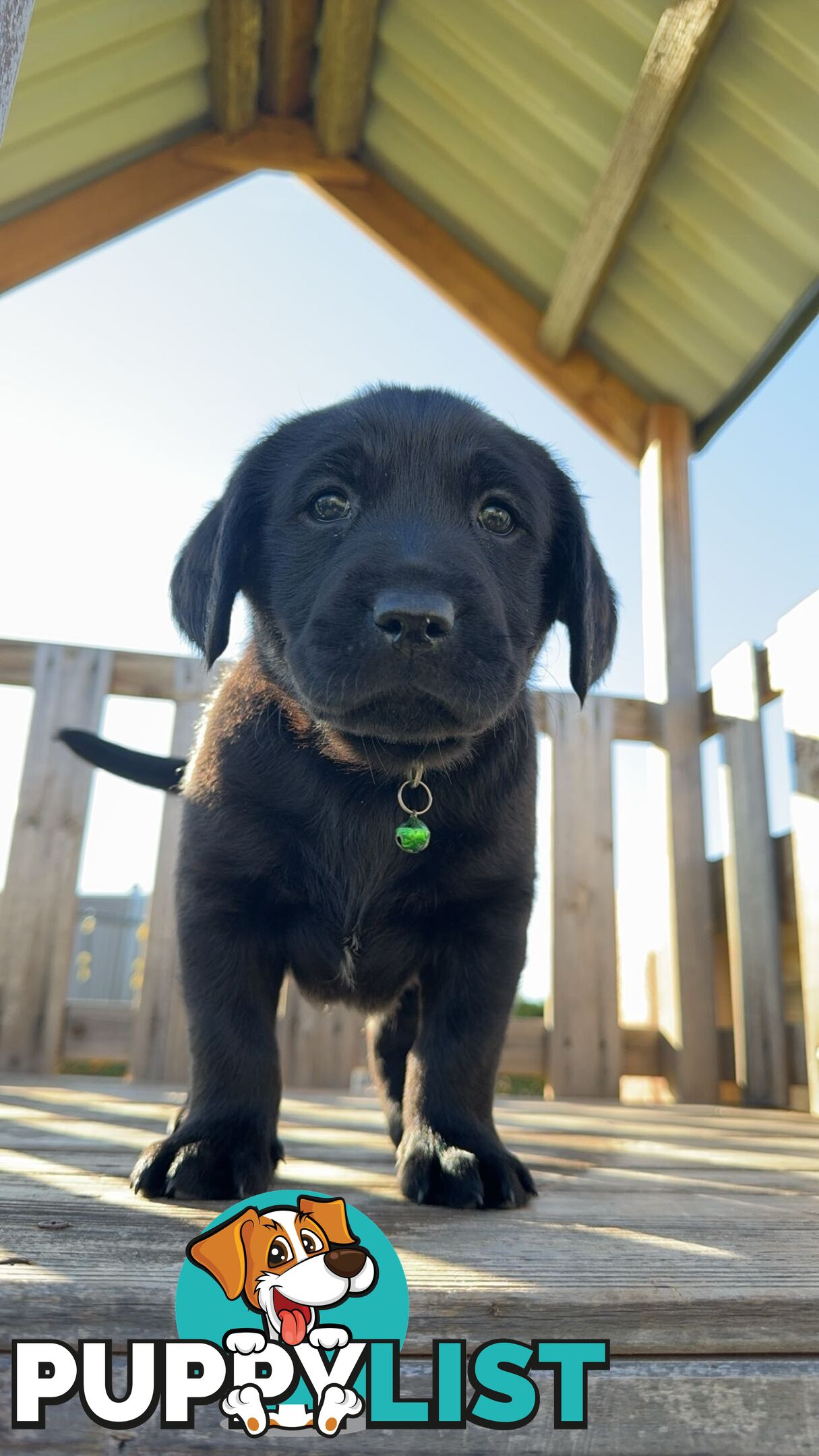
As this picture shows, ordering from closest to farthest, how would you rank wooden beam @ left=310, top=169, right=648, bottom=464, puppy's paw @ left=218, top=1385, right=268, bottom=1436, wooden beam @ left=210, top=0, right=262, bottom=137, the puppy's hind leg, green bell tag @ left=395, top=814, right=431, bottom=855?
puppy's paw @ left=218, top=1385, right=268, bottom=1436, green bell tag @ left=395, top=814, right=431, bottom=855, the puppy's hind leg, wooden beam @ left=210, top=0, right=262, bottom=137, wooden beam @ left=310, top=169, right=648, bottom=464

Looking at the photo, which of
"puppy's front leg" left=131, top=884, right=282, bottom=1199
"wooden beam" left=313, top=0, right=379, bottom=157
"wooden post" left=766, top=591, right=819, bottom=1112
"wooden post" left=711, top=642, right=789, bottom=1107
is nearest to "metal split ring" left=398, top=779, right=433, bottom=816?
"puppy's front leg" left=131, top=884, right=282, bottom=1199

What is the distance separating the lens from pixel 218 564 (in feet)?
6.48

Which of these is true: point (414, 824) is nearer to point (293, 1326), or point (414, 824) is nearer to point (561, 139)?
point (293, 1326)

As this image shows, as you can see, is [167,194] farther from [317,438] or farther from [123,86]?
[317,438]

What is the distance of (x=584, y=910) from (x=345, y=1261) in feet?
10.4

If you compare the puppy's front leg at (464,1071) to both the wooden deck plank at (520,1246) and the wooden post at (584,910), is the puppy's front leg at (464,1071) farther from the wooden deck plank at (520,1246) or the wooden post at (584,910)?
the wooden post at (584,910)

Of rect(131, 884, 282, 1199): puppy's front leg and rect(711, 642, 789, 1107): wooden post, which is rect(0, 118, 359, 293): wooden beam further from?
rect(131, 884, 282, 1199): puppy's front leg

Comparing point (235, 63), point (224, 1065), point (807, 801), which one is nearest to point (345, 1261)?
point (224, 1065)

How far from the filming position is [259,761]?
185cm

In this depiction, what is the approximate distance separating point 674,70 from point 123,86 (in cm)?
226

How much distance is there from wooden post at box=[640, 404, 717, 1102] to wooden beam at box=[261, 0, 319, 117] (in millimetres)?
2262

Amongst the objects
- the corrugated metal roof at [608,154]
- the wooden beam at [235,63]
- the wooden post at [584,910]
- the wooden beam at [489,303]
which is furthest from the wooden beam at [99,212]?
the wooden post at [584,910]

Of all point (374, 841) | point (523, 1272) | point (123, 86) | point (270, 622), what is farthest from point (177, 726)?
point (523, 1272)

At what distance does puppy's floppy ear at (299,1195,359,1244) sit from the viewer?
1044 mm
